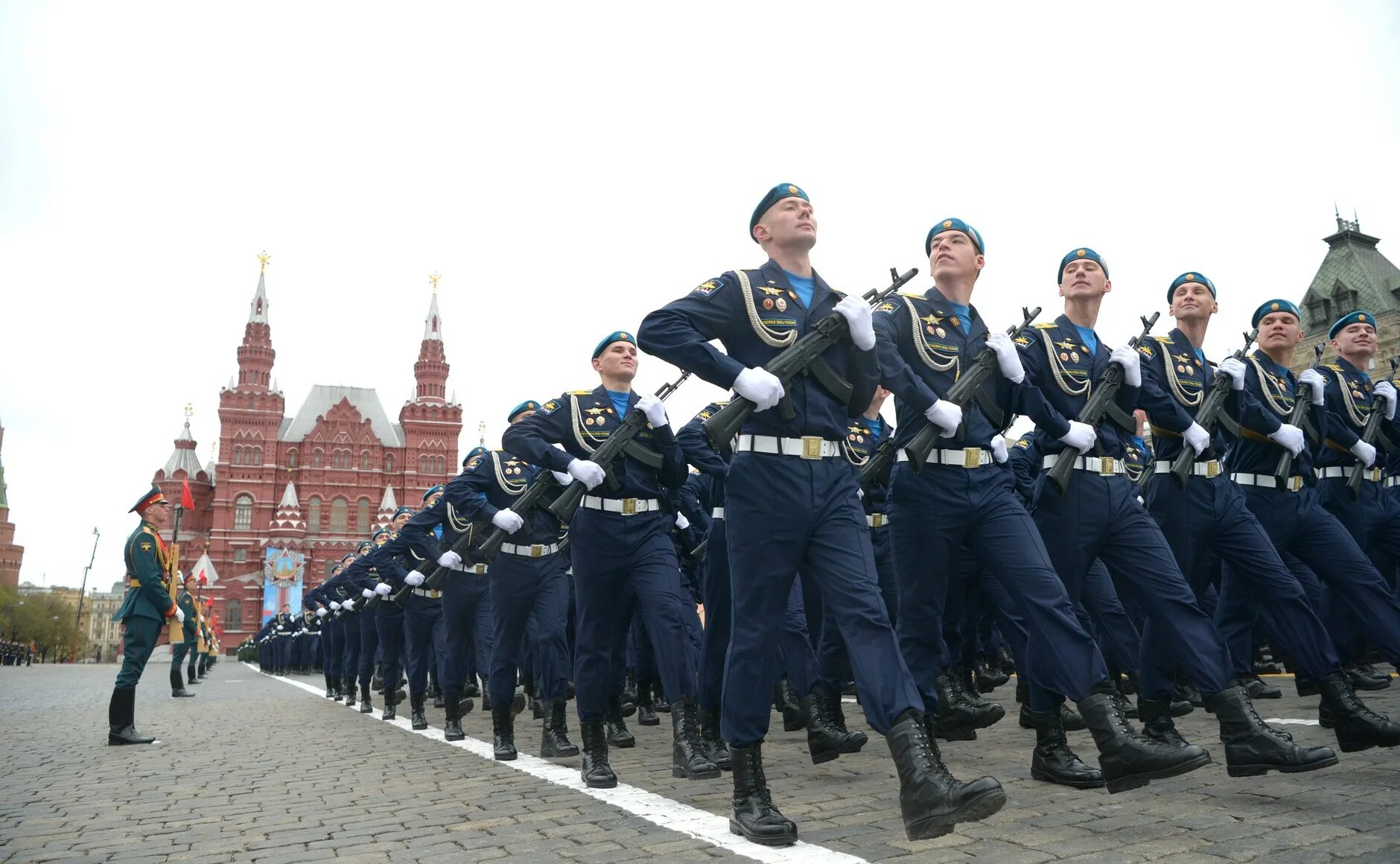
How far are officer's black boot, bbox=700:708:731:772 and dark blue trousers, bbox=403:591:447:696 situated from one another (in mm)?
4786

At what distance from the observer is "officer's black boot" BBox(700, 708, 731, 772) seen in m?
5.76

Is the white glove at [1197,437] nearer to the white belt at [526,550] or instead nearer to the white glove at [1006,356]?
the white glove at [1006,356]

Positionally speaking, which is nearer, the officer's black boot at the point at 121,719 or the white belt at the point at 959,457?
the white belt at the point at 959,457

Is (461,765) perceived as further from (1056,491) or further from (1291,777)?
(1291,777)

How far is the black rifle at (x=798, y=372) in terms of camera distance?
3980 mm

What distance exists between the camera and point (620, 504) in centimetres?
602

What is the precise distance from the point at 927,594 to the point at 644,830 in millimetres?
1740

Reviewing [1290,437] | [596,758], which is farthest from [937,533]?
[1290,437]

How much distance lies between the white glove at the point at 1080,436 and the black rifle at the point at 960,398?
34cm

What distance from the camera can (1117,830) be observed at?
3.68m

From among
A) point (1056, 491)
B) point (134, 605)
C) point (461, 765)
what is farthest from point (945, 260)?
point (134, 605)

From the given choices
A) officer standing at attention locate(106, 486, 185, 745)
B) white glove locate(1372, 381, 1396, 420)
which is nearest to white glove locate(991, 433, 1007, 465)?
white glove locate(1372, 381, 1396, 420)

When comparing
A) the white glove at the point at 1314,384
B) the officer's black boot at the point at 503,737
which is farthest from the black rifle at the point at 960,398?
the officer's black boot at the point at 503,737

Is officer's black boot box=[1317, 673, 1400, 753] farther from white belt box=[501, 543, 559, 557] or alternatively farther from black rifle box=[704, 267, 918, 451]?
white belt box=[501, 543, 559, 557]
